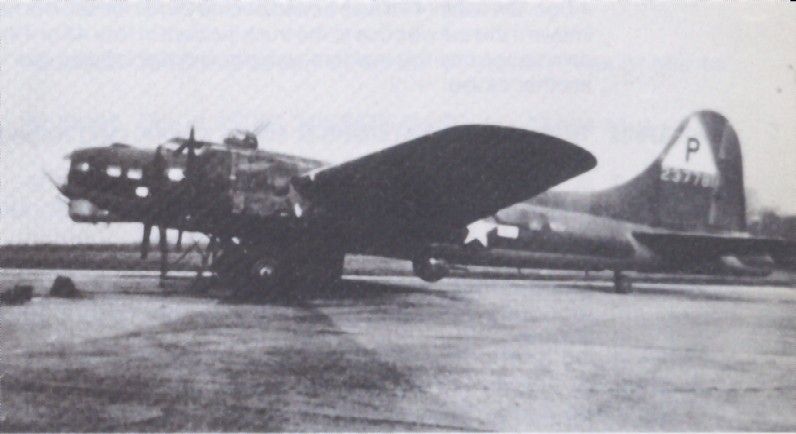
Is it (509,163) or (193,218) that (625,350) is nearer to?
(509,163)

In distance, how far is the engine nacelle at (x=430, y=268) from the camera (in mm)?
11406

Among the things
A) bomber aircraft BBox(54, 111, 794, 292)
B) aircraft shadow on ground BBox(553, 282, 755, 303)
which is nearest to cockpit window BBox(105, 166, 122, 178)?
bomber aircraft BBox(54, 111, 794, 292)

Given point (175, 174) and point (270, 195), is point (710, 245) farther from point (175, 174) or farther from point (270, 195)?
point (175, 174)

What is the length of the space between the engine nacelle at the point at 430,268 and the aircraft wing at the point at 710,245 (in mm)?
5191

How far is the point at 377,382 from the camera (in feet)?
12.8

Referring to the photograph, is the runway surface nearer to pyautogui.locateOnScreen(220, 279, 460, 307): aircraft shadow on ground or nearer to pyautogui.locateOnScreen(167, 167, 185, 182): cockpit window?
pyautogui.locateOnScreen(220, 279, 460, 307): aircraft shadow on ground

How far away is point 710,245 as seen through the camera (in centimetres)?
1259

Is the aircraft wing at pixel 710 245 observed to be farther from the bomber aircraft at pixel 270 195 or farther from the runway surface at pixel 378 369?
the bomber aircraft at pixel 270 195

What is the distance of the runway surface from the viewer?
10.5 feet

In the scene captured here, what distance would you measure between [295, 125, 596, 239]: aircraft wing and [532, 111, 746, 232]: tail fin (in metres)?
4.09

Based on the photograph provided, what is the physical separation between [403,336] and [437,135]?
9.51 ft

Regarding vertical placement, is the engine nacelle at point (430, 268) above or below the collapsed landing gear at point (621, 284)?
above

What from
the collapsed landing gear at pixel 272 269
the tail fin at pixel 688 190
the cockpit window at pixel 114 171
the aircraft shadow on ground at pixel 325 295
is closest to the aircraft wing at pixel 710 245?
the tail fin at pixel 688 190

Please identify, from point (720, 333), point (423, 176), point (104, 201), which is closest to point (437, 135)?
point (423, 176)
